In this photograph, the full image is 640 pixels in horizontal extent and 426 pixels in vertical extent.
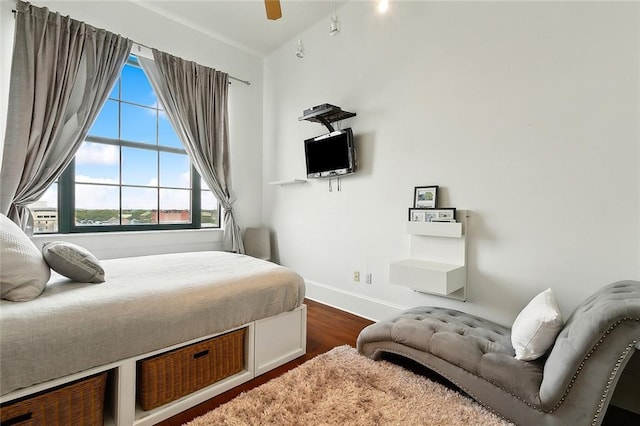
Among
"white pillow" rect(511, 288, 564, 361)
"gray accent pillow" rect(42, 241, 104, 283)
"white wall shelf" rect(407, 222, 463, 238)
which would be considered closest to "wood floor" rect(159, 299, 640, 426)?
"white pillow" rect(511, 288, 564, 361)

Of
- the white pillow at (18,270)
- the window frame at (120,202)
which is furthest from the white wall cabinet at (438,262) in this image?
the window frame at (120,202)

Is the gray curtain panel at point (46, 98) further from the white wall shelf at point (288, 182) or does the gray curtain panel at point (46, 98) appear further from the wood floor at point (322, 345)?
the wood floor at point (322, 345)

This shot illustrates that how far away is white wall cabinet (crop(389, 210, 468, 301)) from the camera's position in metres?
2.25

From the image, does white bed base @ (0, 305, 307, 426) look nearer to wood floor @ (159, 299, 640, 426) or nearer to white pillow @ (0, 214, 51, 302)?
wood floor @ (159, 299, 640, 426)

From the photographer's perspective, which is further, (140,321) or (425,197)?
(425,197)

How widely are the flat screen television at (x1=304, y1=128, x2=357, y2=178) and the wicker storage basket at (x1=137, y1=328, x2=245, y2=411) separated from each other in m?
1.91

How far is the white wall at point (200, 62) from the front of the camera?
2.89m

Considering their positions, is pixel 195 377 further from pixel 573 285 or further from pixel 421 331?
pixel 573 285

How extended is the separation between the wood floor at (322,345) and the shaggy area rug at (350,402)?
0.36 feet

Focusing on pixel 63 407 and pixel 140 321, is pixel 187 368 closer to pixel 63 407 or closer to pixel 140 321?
→ pixel 140 321

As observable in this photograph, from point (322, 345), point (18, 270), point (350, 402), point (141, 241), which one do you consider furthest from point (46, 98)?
point (350, 402)

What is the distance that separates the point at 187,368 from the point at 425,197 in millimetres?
2156

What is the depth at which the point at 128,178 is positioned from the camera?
11.0 feet

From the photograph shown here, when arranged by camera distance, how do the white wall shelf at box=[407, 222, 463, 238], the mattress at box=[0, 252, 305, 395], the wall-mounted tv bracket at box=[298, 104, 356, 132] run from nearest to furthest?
1. the mattress at box=[0, 252, 305, 395]
2. the white wall shelf at box=[407, 222, 463, 238]
3. the wall-mounted tv bracket at box=[298, 104, 356, 132]
